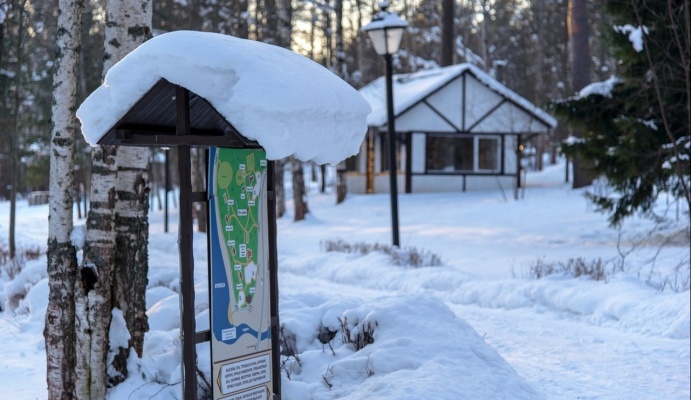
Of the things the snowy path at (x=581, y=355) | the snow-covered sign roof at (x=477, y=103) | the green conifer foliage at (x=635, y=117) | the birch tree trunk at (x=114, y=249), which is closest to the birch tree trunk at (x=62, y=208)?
the birch tree trunk at (x=114, y=249)

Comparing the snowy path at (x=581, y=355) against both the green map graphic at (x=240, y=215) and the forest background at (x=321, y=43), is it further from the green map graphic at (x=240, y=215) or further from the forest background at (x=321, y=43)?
the forest background at (x=321, y=43)

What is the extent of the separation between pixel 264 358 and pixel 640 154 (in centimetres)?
908

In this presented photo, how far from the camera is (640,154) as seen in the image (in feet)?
39.7

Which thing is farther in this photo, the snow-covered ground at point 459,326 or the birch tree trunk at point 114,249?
the snow-covered ground at point 459,326

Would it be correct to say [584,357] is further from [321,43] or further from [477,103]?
[321,43]

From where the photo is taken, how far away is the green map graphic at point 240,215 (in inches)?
174

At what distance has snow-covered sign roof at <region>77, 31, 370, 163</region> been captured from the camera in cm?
399

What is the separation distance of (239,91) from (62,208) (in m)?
2.26

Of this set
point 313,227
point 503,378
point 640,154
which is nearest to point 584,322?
point 503,378

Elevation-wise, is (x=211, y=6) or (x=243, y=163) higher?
(x=211, y=6)

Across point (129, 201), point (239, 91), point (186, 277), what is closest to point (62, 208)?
point (129, 201)

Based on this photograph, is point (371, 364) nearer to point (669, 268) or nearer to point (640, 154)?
point (669, 268)

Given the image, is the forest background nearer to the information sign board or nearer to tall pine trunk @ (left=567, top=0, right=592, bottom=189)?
tall pine trunk @ (left=567, top=0, right=592, bottom=189)

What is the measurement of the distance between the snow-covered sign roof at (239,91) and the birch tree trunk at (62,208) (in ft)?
4.18
